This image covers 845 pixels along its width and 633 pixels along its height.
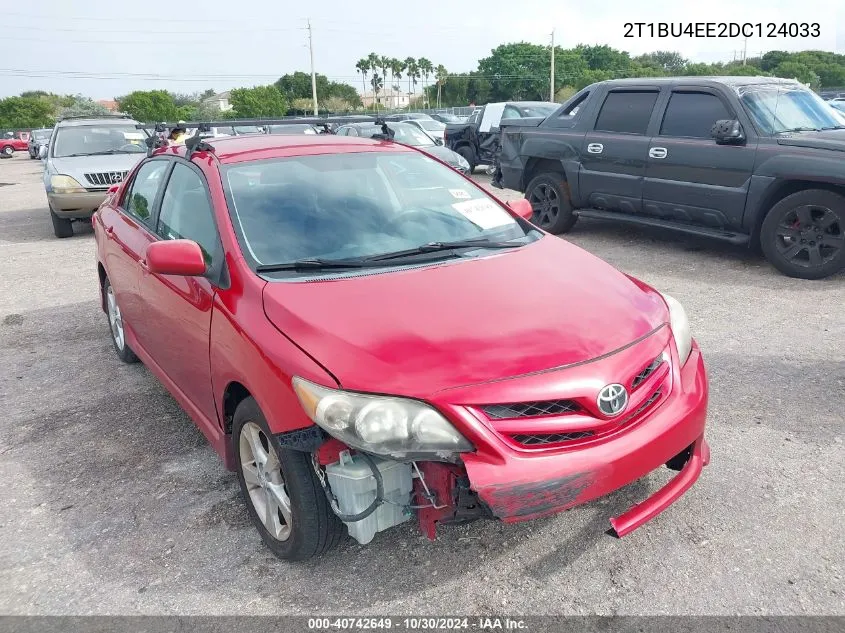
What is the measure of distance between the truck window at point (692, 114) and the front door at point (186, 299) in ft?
18.3

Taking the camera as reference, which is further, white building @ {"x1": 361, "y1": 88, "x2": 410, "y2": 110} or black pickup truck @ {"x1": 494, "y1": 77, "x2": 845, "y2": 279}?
white building @ {"x1": 361, "y1": 88, "x2": 410, "y2": 110}

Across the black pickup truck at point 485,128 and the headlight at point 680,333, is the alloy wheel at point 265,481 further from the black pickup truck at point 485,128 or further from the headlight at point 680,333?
the black pickup truck at point 485,128

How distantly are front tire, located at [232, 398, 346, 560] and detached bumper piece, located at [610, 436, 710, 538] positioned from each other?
3.31 ft

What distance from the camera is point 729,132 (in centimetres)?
689

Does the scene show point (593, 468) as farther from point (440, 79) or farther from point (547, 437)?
point (440, 79)

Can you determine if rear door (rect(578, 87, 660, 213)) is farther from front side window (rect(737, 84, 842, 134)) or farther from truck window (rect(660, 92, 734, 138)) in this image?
front side window (rect(737, 84, 842, 134))

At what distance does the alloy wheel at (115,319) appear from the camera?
493cm

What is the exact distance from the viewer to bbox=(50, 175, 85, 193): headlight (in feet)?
32.7

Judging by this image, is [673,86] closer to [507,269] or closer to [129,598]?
[507,269]

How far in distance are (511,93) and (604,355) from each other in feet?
332

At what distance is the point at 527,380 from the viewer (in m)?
2.35

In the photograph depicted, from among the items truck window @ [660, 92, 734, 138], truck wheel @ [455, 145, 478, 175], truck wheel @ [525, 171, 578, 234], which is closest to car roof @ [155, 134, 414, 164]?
truck window @ [660, 92, 734, 138]

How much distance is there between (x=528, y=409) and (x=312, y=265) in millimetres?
1173

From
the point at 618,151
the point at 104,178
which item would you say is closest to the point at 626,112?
the point at 618,151
